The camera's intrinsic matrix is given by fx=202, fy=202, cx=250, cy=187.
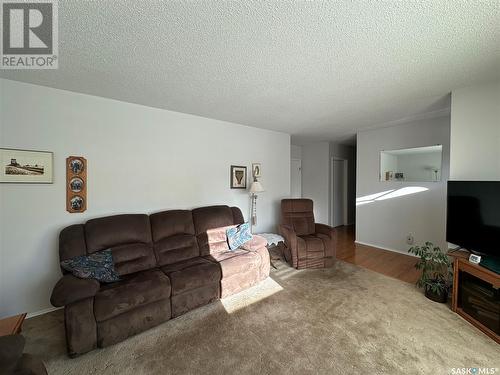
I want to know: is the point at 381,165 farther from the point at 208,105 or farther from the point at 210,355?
the point at 210,355

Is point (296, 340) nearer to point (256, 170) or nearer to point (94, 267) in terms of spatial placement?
point (94, 267)

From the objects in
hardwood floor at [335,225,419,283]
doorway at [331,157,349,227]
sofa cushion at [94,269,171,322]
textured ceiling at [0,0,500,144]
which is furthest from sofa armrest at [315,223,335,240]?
sofa cushion at [94,269,171,322]

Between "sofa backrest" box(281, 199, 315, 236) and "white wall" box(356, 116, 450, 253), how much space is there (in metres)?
1.45

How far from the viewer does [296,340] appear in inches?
67.7

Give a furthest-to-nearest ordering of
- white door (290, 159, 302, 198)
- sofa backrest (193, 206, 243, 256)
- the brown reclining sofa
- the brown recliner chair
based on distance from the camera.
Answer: white door (290, 159, 302, 198)
the brown recliner chair
sofa backrest (193, 206, 243, 256)
the brown reclining sofa

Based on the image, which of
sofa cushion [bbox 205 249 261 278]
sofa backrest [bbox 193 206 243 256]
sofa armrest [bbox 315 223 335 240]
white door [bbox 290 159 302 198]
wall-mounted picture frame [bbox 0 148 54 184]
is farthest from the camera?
white door [bbox 290 159 302 198]

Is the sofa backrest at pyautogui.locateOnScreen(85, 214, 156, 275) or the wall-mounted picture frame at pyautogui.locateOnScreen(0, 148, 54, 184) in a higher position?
the wall-mounted picture frame at pyautogui.locateOnScreen(0, 148, 54, 184)

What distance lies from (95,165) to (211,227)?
5.18ft

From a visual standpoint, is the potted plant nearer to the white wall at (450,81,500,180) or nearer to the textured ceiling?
the white wall at (450,81,500,180)

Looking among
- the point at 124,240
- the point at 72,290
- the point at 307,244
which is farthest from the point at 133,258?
the point at 307,244

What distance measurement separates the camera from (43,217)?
6.95 feet

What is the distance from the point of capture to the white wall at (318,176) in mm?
5266

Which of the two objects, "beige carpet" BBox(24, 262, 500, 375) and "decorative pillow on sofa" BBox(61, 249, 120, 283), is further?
"decorative pillow on sofa" BBox(61, 249, 120, 283)

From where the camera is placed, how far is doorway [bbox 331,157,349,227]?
17.9ft
